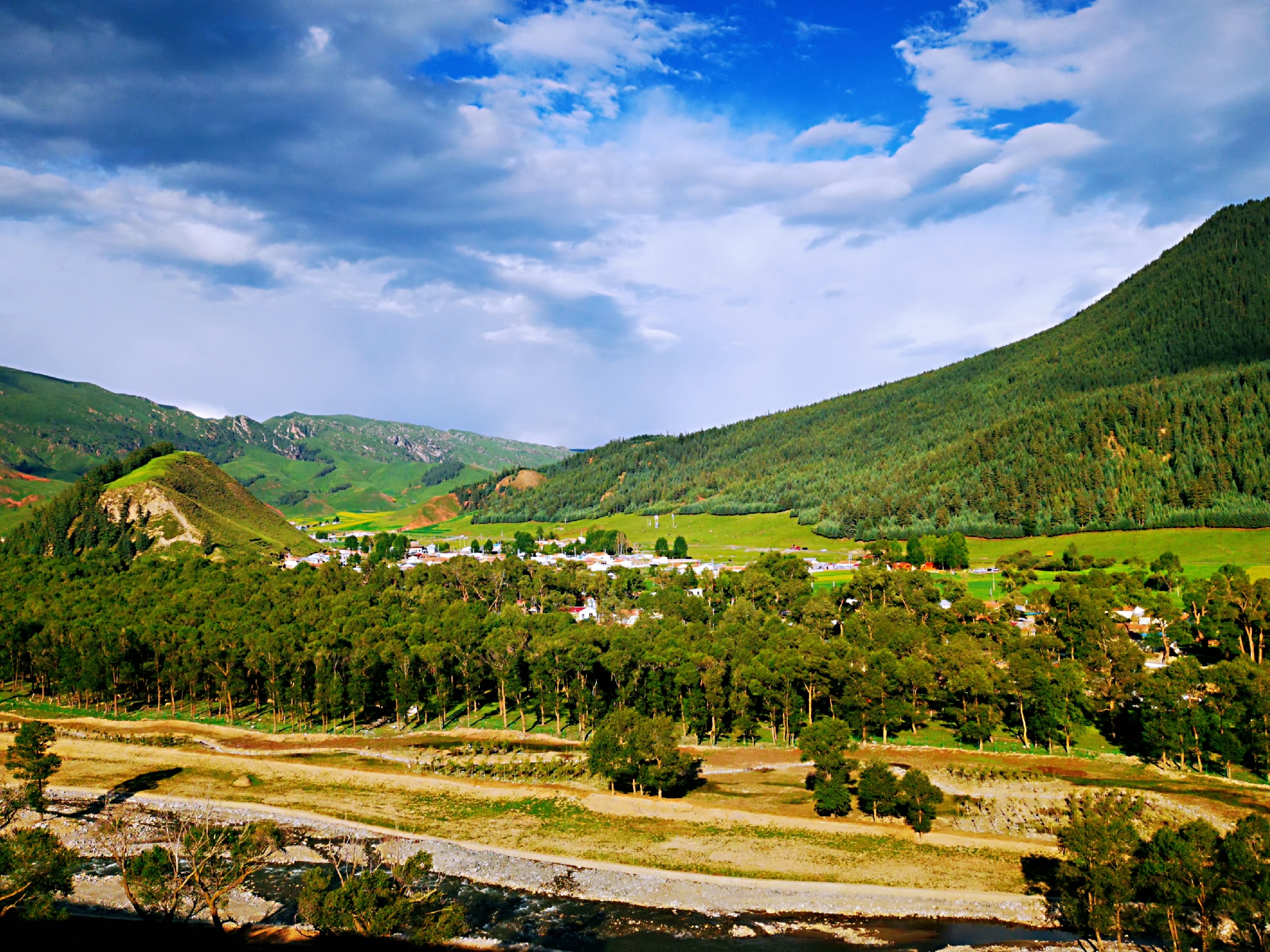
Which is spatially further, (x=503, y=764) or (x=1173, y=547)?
(x=1173, y=547)

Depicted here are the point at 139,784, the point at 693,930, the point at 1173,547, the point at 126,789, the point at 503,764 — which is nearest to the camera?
the point at 693,930

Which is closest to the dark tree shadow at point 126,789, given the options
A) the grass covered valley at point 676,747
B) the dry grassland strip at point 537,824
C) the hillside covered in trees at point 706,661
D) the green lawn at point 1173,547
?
the dry grassland strip at point 537,824

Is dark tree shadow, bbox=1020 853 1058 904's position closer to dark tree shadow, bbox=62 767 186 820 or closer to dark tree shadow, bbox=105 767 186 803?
dark tree shadow, bbox=62 767 186 820

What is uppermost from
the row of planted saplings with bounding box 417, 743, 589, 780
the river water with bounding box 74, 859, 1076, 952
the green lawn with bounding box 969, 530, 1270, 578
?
the green lawn with bounding box 969, 530, 1270, 578

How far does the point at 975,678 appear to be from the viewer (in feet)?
238

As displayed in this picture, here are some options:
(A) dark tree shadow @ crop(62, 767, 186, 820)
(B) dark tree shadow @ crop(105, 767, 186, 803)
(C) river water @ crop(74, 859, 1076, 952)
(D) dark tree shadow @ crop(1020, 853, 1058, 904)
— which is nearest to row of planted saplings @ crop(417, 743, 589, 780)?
(C) river water @ crop(74, 859, 1076, 952)

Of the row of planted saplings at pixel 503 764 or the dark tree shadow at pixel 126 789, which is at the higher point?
the row of planted saplings at pixel 503 764

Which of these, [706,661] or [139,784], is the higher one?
[706,661]

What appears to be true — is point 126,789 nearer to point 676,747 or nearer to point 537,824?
point 537,824

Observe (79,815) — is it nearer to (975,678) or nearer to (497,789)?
(497,789)

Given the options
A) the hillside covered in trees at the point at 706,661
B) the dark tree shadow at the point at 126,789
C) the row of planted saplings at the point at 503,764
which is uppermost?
the hillside covered in trees at the point at 706,661

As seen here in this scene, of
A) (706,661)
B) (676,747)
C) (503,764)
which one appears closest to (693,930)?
(676,747)

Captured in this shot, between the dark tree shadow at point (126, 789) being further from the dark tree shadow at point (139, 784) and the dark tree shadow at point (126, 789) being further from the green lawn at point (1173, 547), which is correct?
the green lawn at point (1173, 547)

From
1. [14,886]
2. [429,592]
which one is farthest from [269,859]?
[429,592]
